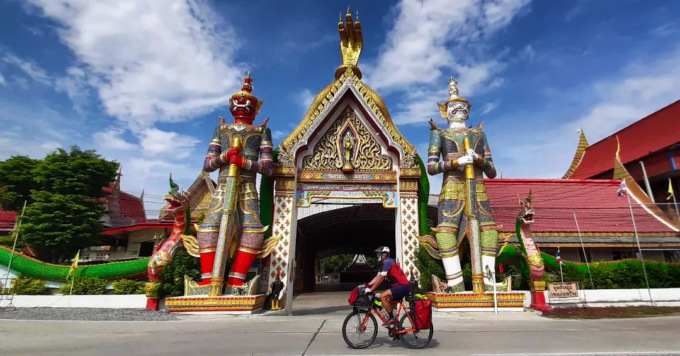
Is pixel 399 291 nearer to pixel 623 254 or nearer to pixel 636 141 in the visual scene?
pixel 623 254

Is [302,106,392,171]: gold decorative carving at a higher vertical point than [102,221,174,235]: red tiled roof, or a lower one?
higher

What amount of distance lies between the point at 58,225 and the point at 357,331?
14.2 meters

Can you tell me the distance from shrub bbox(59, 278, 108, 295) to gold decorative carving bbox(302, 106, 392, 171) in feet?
22.6

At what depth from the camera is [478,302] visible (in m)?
8.95

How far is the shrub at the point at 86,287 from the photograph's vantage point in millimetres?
9898

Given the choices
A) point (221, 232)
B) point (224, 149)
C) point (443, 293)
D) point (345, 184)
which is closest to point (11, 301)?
point (221, 232)

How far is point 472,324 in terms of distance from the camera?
22.4 ft

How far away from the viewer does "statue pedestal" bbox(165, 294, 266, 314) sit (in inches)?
333

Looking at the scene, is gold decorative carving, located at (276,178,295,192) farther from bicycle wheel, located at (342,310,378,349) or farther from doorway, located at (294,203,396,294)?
bicycle wheel, located at (342,310,378,349)

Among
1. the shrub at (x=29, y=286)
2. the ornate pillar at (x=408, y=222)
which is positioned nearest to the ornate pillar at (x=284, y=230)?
the ornate pillar at (x=408, y=222)

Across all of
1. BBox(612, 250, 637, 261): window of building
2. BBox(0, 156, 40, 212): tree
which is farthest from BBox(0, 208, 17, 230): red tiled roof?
BBox(612, 250, 637, 261): window of building

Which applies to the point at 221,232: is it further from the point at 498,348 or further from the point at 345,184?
the point at 498,348

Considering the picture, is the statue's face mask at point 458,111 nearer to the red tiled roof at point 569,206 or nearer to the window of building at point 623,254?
the red tiled roof at point 569,206

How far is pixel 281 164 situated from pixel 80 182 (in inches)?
398
